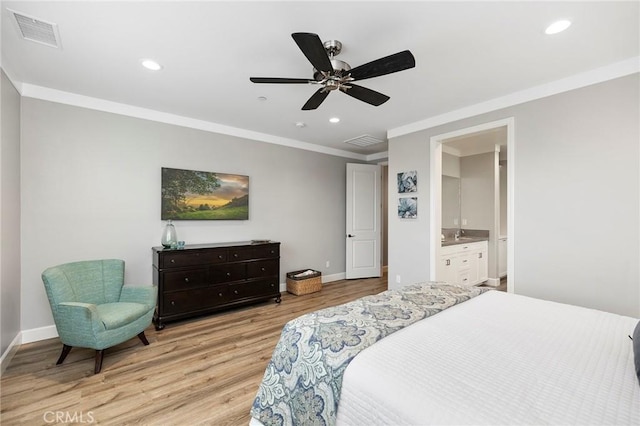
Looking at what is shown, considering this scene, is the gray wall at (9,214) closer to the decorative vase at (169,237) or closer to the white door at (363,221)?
the decorative vase at (169,237)

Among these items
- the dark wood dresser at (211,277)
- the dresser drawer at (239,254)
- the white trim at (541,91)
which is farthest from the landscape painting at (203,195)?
the white trim at (541,91)

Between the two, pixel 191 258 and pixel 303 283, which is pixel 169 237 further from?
pixel 303 283

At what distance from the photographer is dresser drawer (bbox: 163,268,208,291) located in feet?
10.5

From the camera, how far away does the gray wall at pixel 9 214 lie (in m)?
2.34

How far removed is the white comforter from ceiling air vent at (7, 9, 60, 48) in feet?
9.51

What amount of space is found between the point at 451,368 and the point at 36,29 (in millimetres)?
3283

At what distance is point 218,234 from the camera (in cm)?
407

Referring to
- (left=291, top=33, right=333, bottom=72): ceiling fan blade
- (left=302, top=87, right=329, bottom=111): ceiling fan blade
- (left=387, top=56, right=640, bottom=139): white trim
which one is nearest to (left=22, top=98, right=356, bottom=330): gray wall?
(left=302, top=87, right=329, bottom=111): ceiling fan blade

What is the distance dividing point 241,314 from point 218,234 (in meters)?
1.19

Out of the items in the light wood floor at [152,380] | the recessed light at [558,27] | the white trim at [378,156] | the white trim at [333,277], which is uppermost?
the recessed light at [558,27]

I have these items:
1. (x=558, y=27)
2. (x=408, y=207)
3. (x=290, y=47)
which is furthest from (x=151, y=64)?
(x=408, y=207)

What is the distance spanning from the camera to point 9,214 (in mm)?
2492

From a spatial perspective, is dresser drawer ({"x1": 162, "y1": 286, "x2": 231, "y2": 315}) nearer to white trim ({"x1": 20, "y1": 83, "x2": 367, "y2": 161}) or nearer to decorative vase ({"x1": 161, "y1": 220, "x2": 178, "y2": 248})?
decorative vase ({"x1": 161, "y1": 220, "x2": 178, "y2": 248})

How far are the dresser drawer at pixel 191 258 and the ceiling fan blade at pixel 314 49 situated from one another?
2.55 meters
